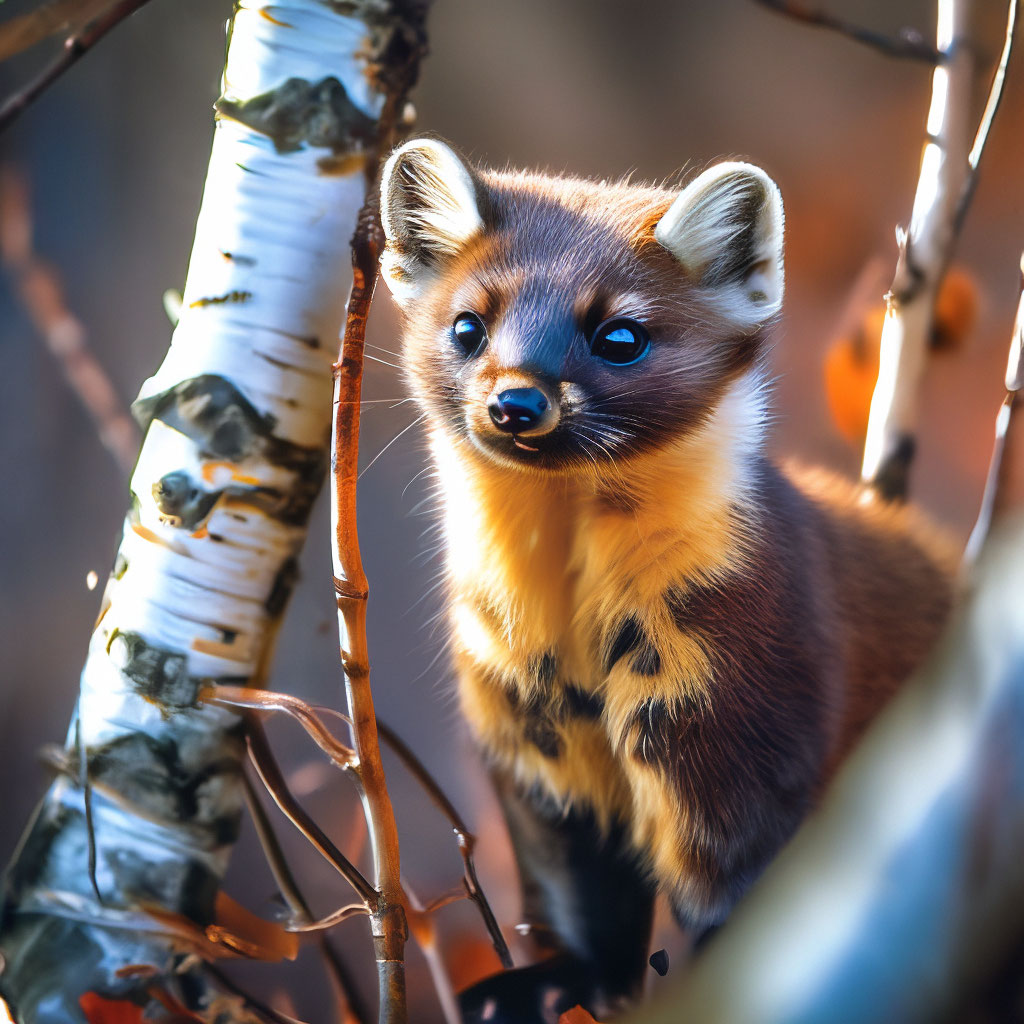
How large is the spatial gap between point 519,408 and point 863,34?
421 millimetres

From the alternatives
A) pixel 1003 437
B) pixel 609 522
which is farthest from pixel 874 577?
pixel 609 522

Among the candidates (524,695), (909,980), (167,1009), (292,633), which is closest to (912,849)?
(909,980)

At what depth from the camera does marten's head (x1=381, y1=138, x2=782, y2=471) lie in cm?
66

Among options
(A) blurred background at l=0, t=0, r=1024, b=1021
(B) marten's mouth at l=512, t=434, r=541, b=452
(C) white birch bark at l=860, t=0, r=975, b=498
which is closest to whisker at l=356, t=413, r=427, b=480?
(A) blurred background at l=0, t=0, r=1024, b=1021

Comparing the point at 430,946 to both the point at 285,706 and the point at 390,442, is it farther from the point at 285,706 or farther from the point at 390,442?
the point at 390,442

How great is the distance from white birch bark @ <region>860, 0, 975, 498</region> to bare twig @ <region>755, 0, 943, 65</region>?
0.01m

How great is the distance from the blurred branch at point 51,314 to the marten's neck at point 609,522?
33 centimetres

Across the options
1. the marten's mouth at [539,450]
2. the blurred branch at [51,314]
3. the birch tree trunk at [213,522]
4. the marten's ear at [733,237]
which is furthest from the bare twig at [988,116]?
the blurred branch at [51,314]

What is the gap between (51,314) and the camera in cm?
91

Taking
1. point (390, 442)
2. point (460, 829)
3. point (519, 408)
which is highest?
point (519, 408)

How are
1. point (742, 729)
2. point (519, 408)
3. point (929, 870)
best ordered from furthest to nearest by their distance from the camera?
point (742, 729) → point (519, 408) → point (929, 870)

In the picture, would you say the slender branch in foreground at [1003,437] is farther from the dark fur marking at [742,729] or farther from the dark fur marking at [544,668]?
the dark fur marking at [544,668]

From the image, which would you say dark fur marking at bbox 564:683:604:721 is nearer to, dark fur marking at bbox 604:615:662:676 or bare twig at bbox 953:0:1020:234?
dark fur marking at bbox 604:615:662:676

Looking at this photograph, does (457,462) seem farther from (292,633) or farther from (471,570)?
(292,633)
